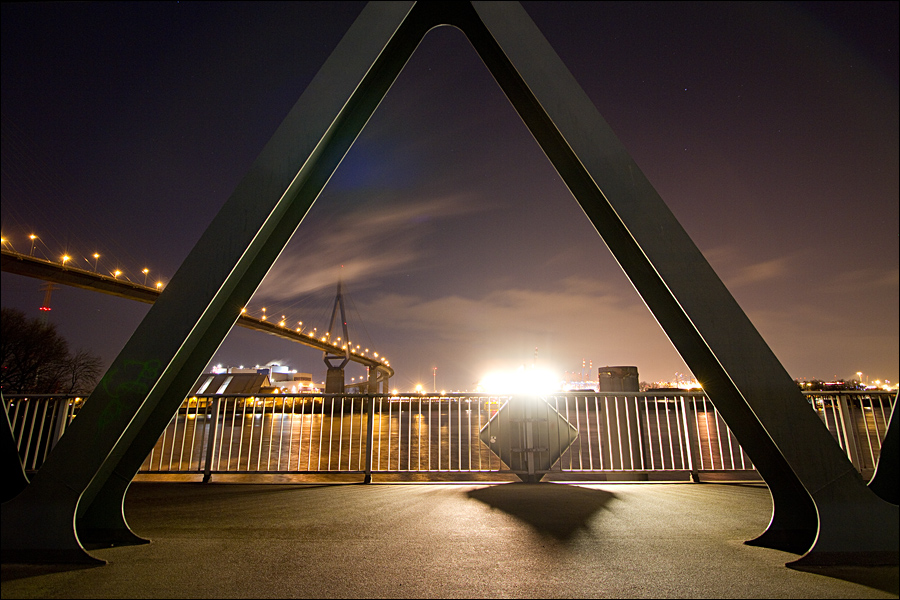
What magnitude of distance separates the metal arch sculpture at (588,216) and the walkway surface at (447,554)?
255mm

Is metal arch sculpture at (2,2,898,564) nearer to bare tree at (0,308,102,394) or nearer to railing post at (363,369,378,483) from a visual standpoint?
railing post at (363,369,378,483)

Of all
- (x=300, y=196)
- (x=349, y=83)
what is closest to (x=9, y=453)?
(x=300, y=196)

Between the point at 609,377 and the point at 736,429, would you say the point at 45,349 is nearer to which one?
the point at 609,377

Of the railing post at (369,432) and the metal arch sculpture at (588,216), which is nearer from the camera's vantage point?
the metal arch sculpture at (588,216)

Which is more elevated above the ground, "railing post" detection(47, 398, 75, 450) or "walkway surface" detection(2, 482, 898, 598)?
"railing post" detection(47, 398, 75, 450)

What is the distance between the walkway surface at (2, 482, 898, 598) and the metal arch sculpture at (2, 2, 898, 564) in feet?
0.84

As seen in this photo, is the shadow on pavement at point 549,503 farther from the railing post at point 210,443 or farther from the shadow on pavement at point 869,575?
the railing post at point 210,443

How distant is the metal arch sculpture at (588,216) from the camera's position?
2135mm

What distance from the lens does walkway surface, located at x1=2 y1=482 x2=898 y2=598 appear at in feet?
6.30

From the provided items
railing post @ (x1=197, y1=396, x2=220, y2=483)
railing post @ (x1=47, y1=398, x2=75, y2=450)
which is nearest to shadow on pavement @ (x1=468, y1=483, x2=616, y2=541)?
railing post @ (x1=197, y1=396, x2=220, y2=483)

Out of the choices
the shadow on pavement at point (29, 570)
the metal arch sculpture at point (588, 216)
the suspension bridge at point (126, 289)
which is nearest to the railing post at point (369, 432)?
the metal arch sculpture at point (588, 216)

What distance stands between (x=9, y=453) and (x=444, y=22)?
11.9 ft

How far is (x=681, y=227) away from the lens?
238 cm

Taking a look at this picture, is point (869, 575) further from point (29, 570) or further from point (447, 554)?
point (29, 570)
